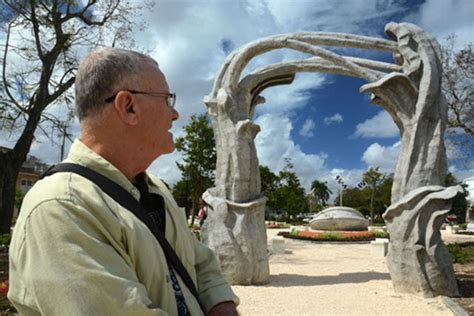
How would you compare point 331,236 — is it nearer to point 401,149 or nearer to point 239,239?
point 239,239

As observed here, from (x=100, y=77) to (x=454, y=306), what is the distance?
686 centimetres

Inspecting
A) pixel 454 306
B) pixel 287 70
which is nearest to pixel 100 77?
pixel 454 306

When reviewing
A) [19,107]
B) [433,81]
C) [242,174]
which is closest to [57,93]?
[19,107]

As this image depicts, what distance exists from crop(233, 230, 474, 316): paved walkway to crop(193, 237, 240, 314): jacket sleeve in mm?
5073

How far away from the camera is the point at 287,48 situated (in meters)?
9.09

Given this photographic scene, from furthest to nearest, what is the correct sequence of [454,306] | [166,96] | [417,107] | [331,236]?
1. [331,236]
2. [417,107]
3. [454,306]
4. [166,96]

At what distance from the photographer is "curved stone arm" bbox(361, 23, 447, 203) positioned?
7.61 meters

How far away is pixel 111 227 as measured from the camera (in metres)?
1.22

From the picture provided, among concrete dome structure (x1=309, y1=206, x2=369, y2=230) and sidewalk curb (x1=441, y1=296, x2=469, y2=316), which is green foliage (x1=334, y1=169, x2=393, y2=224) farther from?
sidewalk curb (x1=441, y1=296, x2=469, y2=316)

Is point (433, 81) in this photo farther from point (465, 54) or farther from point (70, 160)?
point (465, 54)

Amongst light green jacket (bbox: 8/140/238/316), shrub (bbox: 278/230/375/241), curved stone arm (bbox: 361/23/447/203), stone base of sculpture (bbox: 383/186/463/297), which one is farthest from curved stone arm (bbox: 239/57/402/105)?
shrub (bbox: 278/230/375/241)

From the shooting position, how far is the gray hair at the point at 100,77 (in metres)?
1.39

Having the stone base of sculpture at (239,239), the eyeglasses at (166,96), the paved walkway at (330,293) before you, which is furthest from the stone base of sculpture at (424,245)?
the eyeglasses at (166,96)

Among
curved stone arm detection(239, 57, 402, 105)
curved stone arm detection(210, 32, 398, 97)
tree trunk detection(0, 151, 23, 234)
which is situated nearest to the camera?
curved stone arm detection(210, 32, 398, 97)
